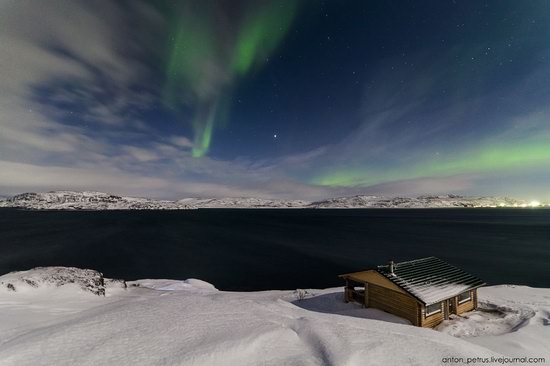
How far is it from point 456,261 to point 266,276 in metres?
46.2

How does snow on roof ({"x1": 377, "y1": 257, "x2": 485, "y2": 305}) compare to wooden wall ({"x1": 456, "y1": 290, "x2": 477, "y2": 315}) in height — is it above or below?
above

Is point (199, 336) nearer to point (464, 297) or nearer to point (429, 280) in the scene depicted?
point (429, 280)

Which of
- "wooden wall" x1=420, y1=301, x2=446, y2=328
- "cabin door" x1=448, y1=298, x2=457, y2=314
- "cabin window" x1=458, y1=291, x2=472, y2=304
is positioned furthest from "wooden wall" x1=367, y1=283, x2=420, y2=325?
"cabin window" x1=458, y1=291, x2=472, y2=304

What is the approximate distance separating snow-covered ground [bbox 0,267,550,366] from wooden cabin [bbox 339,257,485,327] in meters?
3.07

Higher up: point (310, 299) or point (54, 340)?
point (54, 340)

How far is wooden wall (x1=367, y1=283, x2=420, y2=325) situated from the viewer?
19750 mm

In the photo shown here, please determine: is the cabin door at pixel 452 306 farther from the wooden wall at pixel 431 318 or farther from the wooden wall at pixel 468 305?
the wooden wall at pixel 431 318

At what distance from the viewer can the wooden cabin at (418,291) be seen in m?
19.8

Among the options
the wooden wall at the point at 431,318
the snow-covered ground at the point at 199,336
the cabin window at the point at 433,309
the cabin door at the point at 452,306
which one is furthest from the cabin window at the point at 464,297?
the snow-covered ground at the point at 199,336

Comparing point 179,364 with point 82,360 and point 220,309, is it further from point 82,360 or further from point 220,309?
point 220,309

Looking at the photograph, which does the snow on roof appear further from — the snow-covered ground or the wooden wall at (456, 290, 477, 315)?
the snow-covered ground

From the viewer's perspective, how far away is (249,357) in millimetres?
9188

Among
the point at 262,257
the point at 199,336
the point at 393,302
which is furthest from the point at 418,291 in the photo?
the point at 262,257

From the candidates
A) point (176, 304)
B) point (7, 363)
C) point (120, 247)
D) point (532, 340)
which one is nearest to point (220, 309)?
point (176, 304)
